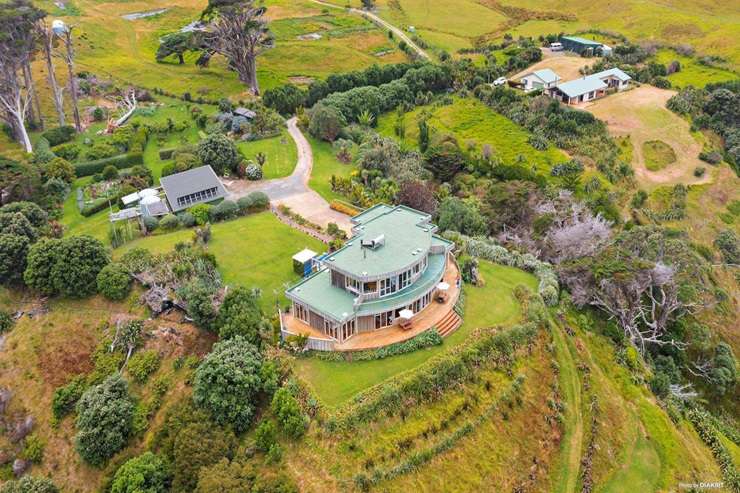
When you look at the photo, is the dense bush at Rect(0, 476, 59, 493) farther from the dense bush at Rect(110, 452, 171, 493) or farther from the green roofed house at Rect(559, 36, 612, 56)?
→ the green roofed house at Rect(559, 36, 612, 56)

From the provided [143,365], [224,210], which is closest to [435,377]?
[143,365]

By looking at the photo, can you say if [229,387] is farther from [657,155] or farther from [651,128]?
[651,128]

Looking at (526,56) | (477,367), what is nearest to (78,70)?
(526,56)

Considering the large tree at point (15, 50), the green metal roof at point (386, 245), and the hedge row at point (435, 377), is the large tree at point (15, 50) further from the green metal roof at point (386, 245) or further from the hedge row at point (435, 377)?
the hedge row at point (435, 377)

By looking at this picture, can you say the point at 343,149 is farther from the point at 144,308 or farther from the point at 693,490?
the point at 693,490

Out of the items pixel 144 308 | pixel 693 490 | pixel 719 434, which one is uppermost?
pixel 144 308
